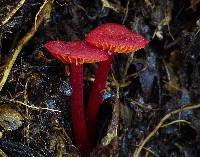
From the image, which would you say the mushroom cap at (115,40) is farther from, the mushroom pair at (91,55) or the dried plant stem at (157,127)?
the dried plant stem at (157,127)

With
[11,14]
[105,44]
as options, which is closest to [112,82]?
[105,44]

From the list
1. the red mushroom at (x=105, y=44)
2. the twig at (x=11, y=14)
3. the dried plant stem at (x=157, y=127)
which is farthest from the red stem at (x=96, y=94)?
the twig at (x=11, y=14)

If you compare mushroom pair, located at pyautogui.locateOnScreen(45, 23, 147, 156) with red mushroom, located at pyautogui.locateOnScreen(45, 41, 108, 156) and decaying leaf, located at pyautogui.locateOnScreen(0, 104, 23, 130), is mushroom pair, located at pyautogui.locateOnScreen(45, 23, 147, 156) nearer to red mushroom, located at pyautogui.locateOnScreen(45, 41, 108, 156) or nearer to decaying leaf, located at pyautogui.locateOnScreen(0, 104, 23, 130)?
red mushroom, located at pyautogui.locateOnScreen(45, 41, 108, 156)

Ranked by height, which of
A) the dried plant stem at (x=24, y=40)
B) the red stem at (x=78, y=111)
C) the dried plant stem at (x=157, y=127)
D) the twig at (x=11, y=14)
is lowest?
the dried plant stem at (x=157, y=127)

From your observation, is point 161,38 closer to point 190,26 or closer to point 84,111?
point 190,26

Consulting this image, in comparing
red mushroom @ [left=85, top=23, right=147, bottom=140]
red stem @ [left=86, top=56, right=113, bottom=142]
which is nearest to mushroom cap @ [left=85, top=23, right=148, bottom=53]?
red mushroom @ [left=85, top=23, right=147, bottom=140]

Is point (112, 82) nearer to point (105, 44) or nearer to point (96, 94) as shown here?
point (96, 94)
